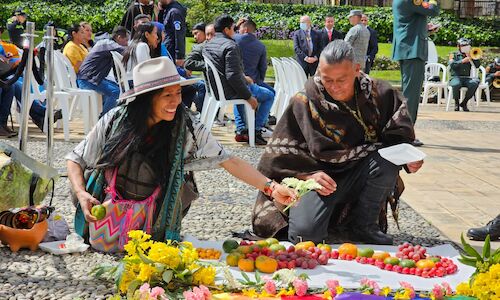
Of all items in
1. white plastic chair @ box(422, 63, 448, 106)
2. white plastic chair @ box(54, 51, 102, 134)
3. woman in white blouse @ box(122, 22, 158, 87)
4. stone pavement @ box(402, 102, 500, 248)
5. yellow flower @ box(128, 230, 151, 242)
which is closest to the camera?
yellow flower @ box(128, 230, 151, 242)

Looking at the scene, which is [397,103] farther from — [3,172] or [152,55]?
[152,55]

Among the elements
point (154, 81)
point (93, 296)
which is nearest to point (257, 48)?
point (154, 81)

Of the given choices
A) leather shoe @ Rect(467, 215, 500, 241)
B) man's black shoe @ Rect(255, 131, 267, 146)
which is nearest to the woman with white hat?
leather shoe @ Rect(467, 215, 500, 241)

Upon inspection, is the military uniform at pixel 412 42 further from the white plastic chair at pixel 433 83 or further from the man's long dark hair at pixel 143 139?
the white plastic chair at pixel 433 83

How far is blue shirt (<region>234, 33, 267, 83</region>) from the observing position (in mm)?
10789

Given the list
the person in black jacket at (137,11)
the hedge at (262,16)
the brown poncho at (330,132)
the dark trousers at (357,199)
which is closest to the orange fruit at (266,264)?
the dark trousers at (357,199)

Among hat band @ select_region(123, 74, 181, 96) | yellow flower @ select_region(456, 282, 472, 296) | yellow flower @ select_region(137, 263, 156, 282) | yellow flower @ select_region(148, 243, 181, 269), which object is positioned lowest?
yellow flower @ select_region(456, 282, 472, 296)

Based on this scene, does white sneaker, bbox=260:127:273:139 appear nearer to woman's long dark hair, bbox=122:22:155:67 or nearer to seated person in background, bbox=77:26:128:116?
seated person in background, bbox=77:26:128:116

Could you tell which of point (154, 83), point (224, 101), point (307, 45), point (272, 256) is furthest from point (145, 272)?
point (307, 45)

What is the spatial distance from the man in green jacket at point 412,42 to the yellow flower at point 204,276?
6.18 meters

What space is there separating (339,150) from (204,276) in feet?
5.03

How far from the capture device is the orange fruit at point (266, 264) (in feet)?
13.4

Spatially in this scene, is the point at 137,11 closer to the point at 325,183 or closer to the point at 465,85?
the point at 325,183

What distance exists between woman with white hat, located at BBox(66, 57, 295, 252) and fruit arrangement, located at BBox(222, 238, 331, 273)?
0.28 meters
